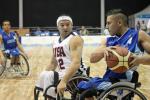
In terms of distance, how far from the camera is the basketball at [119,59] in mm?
3658

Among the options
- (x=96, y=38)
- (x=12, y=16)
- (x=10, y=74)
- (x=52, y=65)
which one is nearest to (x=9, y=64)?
(x=10, y=74)

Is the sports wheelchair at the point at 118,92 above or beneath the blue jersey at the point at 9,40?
beneath

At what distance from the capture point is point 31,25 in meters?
36.5

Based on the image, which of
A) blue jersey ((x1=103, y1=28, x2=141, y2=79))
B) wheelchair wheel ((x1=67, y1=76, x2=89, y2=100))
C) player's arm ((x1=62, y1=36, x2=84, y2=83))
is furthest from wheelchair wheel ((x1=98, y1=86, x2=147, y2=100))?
wheelchair wheel ((x1=67, y1=76, x2=89, y2=100))

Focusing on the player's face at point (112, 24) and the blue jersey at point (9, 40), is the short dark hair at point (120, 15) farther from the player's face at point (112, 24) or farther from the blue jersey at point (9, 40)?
the blue jersey at point (9, 40)

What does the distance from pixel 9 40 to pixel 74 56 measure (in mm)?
5867

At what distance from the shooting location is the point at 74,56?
14.6ft

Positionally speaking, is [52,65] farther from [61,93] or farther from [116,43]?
[116,43]

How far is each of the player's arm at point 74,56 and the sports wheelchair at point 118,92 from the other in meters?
0.48

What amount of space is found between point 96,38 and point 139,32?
20146 mm

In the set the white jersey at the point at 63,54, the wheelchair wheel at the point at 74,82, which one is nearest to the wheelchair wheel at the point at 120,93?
the wheelchair wheel at the point at 74,82

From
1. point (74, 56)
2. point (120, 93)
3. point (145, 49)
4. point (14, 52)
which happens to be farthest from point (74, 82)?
point (14, 52)

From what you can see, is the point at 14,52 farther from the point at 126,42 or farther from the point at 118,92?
the point at 118,92

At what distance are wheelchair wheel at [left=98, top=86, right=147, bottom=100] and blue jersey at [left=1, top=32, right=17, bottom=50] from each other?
6541 mm
